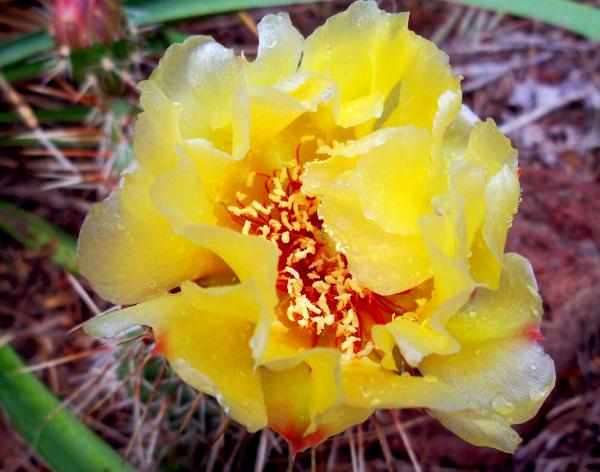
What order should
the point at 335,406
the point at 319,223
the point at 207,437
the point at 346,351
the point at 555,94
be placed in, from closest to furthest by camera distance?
the point at 335,406 < the point at 346,351 < the point at 319,223 < the point at 207,437 < the point at 555,94

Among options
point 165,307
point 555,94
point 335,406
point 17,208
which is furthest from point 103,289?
point 555,94

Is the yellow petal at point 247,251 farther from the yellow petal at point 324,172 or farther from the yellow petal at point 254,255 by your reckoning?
the yellow petal at point 324,172

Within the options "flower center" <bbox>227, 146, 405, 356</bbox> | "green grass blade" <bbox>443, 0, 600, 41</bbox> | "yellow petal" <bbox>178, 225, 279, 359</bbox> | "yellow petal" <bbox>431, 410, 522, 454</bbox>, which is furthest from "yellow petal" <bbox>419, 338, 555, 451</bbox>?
"green grass blade" <bbox>443, 0, 600, 41</bbox>

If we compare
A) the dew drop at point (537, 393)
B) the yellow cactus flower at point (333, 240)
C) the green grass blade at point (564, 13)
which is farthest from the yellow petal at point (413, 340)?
the green grass blade at point (564, 13)

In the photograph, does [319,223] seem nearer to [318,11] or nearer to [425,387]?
[425,387]

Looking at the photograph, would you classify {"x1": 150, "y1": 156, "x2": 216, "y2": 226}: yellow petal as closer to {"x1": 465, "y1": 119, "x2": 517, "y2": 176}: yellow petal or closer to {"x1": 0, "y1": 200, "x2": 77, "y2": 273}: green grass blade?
{"x1": 465, "y1": 119, "x2": 517, "y2": 176}: yellow petal
